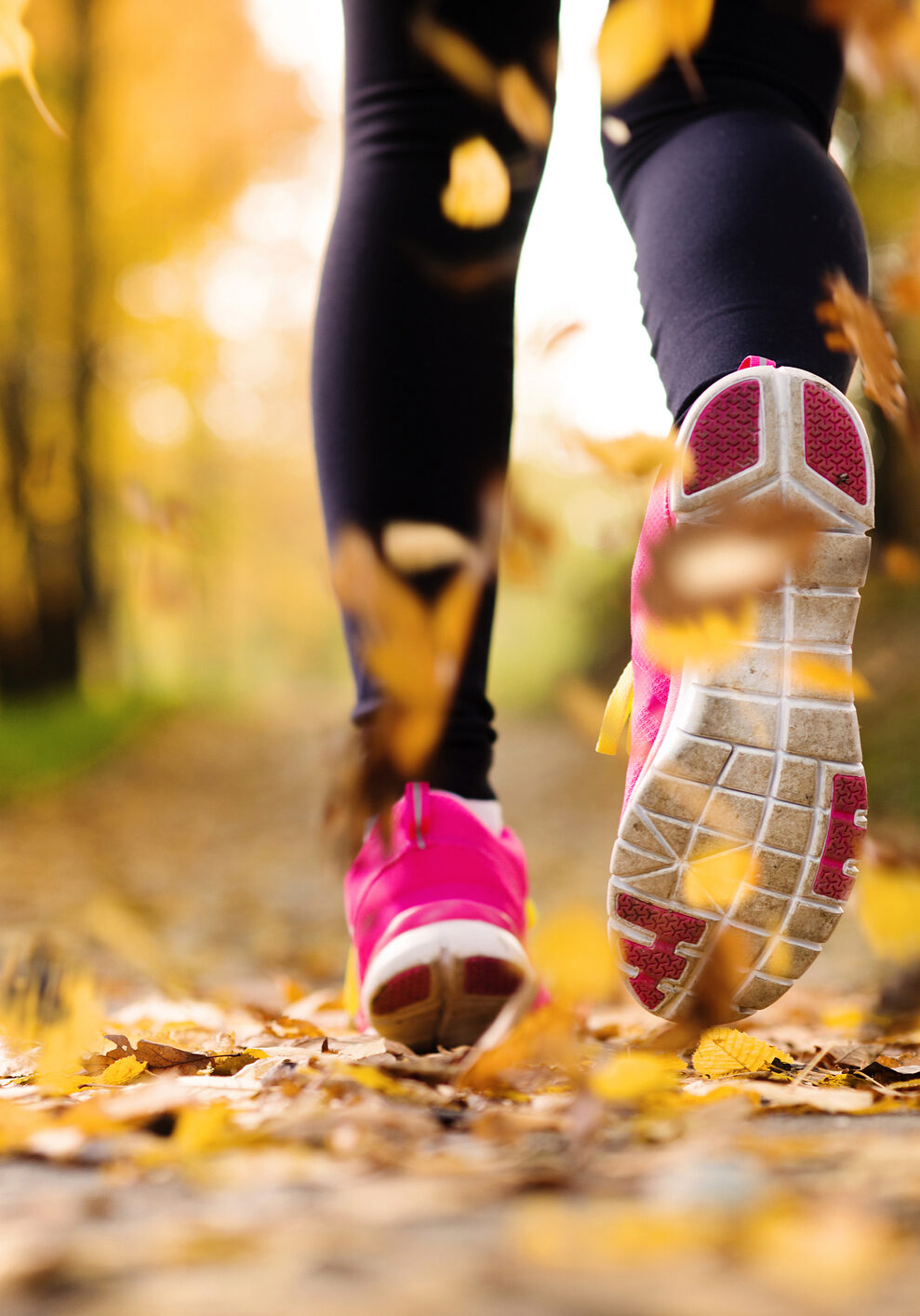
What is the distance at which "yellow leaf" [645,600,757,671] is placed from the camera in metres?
0.77

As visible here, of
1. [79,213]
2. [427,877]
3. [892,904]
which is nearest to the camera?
[427,877]

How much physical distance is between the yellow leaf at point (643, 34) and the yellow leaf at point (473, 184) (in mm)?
171

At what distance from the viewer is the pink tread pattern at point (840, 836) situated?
0.85m

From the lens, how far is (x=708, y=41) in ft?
3.25

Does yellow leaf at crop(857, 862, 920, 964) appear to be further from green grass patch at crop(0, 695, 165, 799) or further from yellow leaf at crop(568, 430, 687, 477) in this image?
green grass patch at crop(0, 695, 165, 799)

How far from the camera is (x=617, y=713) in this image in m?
1.00

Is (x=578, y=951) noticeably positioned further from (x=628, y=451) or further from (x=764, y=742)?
(x=628, y=451)

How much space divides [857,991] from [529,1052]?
176cm

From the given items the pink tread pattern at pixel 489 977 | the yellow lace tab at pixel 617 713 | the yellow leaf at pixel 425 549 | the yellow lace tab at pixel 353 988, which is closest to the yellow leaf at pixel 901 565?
the yellow lace tab at pixel 617 713

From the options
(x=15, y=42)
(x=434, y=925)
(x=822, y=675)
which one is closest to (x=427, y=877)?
(x=434, y=925)

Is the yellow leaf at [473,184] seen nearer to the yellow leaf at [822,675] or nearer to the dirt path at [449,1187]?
the yellow leaf at [822,675]

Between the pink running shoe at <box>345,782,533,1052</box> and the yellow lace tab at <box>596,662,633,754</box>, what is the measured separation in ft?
0.51

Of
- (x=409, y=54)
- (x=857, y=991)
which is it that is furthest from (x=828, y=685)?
(x=857, y=991)

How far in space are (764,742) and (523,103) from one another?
0.65m
